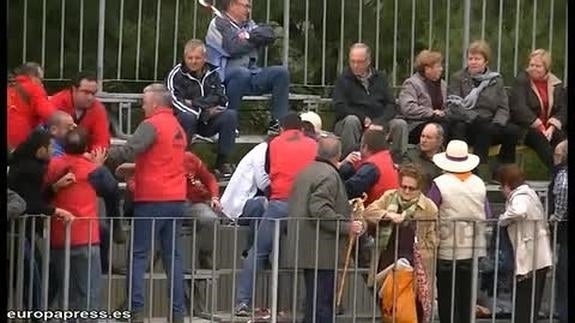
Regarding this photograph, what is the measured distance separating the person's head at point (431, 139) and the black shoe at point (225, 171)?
1.45 metres

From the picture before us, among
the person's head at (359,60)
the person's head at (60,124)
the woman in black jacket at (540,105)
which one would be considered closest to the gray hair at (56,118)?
the person's head at (60,124)

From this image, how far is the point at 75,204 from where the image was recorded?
11477mm

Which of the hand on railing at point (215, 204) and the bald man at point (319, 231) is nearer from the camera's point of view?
the bald man at point (319, 231)

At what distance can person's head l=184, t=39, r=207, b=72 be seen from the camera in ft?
43.2

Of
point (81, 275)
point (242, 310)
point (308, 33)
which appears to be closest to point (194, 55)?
point (308, 33)

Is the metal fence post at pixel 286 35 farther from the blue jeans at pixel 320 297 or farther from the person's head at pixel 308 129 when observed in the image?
the blue jeans at pixel 320 297

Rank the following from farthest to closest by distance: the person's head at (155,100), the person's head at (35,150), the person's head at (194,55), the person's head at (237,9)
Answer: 1. the person's head at (237,9)
2. the person's head at (194,55)
3. the person's head at (155,100)
4. the person's head at (35,150)

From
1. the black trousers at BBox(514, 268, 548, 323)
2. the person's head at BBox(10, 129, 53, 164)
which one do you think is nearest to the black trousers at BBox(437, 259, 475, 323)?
the black trousers at BBox(514, 268, 548, 323)

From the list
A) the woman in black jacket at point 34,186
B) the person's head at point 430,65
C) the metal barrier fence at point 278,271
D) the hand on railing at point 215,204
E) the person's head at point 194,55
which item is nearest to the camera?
the woman in black jacket at point 34,186

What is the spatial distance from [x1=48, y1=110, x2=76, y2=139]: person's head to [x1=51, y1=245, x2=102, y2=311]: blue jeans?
785 millimetres

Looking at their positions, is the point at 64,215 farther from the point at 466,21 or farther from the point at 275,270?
the point at 466,21

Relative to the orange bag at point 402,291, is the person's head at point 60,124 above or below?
above

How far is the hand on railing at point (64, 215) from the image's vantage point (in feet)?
37.2

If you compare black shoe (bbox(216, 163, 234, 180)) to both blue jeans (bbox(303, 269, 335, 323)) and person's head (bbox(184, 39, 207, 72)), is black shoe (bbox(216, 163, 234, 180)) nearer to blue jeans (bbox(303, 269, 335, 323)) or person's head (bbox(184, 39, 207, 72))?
person's head (bbox(184, 39, 207, 72))
